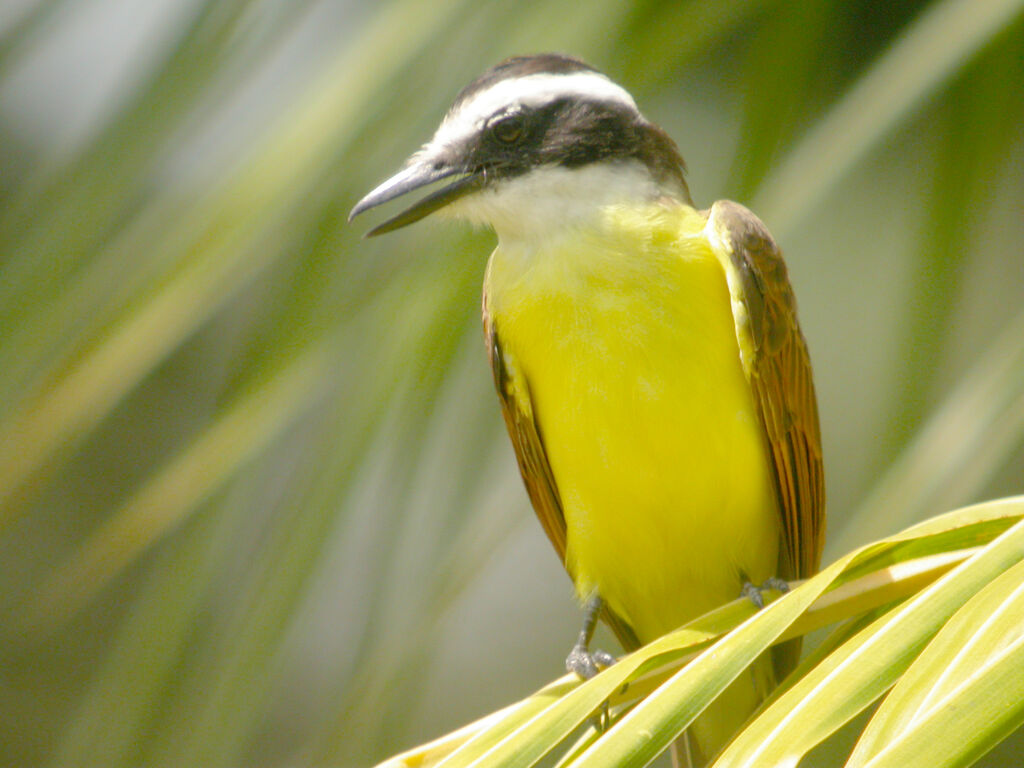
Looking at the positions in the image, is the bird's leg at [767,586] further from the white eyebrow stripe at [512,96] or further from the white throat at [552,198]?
the white eyebrow stripe at [512,96]

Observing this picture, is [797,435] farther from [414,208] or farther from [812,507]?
[414,208]

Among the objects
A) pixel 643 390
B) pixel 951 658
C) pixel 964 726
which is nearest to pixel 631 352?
pixel 643 390

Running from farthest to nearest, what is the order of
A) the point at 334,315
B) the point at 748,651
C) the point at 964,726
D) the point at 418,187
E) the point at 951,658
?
1. the point at 418,187
2. the point at 334,315
3. the point at 748,651
4. the point at 951,658
5. the point at 964,726

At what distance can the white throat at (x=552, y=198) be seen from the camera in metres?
1.86

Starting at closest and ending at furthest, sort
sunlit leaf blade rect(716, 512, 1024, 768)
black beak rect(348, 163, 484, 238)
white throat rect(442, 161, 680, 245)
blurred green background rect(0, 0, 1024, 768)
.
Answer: sunlit leaf blade rect(716, 512, 1024, 768) → blurred green background rect(0, 0, 1024, 768) → black beak rect(348, 163, 484, 238) → white throat rect(442, 161, 680, 245)

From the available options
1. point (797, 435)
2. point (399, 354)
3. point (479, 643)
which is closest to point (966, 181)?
point (797, 435)

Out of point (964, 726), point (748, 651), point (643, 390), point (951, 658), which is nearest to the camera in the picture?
point (964, 726)

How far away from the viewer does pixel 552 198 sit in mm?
1887

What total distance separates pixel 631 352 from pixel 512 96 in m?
0.49

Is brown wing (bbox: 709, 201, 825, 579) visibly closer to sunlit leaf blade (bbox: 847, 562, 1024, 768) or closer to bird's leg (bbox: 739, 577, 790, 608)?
bird's leg (bbox: 739, 577, 790, 608)

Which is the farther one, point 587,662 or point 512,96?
point 512,96

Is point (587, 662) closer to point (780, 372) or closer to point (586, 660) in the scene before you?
point (586, 660)

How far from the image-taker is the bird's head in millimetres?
1881

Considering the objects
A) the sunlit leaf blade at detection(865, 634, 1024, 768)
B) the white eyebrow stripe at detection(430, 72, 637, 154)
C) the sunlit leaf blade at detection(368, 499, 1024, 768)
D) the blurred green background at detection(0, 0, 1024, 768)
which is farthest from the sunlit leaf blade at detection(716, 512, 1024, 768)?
the white eyebrow stripe at detection(430, 72, 637, 154)
